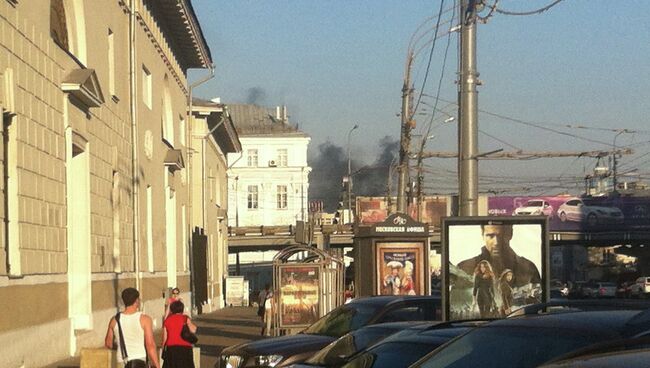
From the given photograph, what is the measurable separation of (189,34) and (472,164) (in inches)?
1075

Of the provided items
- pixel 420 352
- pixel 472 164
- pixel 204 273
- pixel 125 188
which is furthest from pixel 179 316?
pixel 204 273

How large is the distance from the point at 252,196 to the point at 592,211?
39.3 metres

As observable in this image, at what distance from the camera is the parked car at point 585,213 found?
288ft

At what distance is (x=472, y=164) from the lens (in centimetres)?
1770

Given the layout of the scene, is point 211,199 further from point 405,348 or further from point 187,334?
point 405,348

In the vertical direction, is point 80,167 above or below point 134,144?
below

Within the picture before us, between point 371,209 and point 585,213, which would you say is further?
point 585,213

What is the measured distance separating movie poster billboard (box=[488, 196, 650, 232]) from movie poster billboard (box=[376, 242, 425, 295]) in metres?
59.9

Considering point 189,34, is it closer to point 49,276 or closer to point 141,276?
point 141,276

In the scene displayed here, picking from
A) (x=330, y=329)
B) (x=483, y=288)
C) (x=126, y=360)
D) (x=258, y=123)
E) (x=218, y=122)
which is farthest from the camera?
(x=258, y=123)

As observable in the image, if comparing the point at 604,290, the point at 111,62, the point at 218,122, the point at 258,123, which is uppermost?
the point at 258,123

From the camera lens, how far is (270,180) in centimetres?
11525

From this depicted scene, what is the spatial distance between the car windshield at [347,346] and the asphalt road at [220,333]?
375 inches

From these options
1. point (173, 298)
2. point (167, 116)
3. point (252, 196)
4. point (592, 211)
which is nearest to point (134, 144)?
point (173, 298)
